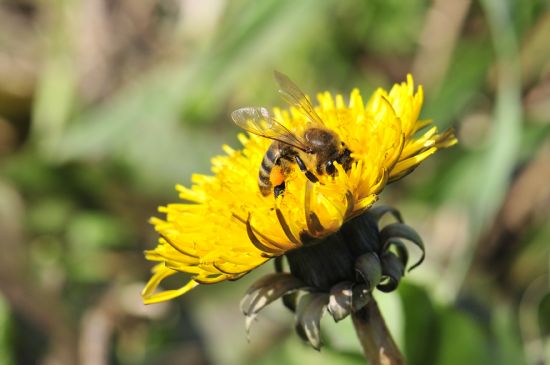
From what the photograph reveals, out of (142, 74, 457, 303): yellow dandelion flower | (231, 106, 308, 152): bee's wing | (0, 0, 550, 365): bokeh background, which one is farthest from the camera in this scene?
(0, 0, 550, 365): bokeh background

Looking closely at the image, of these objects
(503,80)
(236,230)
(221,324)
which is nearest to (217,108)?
(221,324)

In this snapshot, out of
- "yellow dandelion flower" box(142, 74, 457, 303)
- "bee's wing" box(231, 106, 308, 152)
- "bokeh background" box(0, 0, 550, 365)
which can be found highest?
"bokeh background" box(0, 0, 550, 365)

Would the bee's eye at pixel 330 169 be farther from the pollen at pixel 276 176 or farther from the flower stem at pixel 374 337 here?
the flower stem at pixel 374 337

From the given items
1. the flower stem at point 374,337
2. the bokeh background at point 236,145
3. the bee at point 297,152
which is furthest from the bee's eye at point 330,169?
the bokeh background at point 236,145

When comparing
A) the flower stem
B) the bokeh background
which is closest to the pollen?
the flower stem

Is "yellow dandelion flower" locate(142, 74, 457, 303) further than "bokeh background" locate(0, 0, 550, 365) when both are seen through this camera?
No

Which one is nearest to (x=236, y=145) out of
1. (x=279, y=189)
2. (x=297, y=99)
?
(x=297, y=99)

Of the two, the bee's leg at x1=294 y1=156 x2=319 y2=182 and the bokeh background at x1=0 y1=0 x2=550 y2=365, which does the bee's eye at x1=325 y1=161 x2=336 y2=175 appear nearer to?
the bee's leg at x1=294 y1=156 x2=319 y2=182
